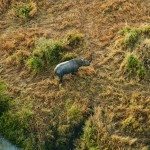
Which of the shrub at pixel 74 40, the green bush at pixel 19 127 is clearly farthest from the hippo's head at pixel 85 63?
the green bush at pixel 19 127

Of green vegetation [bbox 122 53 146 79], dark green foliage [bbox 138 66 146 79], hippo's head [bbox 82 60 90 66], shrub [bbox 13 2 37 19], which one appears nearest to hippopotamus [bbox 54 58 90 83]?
hippo's head [bbox 82 60 90 66]

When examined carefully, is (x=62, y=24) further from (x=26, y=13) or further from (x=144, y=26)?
(x=144, y=26)

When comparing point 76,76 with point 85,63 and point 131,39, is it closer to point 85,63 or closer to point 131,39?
point 85,63

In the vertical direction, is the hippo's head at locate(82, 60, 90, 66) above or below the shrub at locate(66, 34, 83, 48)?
below

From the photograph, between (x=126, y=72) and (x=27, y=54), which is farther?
(x=27, y=54)

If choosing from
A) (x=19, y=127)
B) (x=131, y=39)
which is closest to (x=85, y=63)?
(x=131, y=39)

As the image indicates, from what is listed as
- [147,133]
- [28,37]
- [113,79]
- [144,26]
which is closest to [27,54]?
[28,37]

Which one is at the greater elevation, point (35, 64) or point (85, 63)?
point (35, 64)

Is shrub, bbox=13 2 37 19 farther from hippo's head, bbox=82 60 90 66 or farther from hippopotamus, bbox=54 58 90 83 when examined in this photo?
hippo's head, bbox=82 60 90 66
